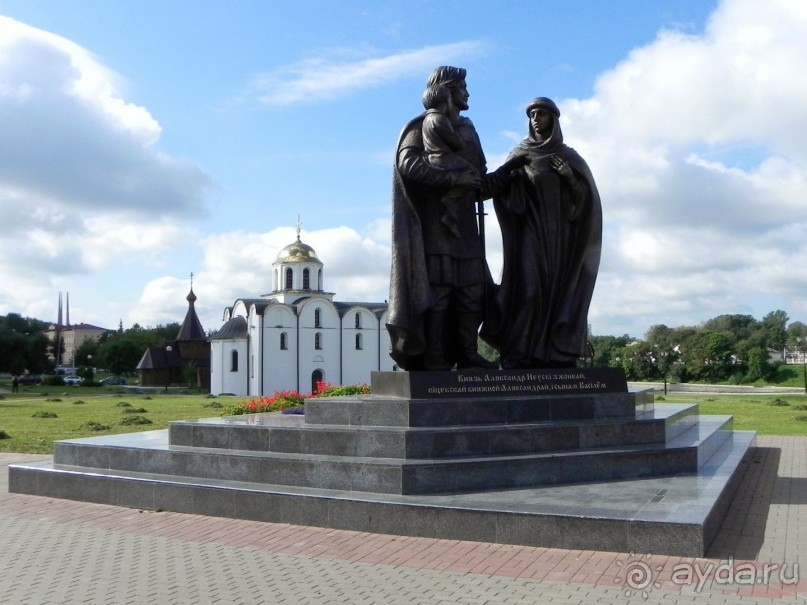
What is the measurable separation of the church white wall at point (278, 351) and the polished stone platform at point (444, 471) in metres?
49.9

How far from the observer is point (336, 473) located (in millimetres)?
7500

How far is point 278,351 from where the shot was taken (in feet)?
197

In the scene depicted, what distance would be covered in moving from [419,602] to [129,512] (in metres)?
4.26

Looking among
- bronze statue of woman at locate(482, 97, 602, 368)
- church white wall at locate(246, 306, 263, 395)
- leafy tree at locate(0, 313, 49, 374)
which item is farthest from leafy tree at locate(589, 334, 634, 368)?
leafy tree at locate(0, 313, 49, 374)

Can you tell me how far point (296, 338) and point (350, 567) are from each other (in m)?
55.2

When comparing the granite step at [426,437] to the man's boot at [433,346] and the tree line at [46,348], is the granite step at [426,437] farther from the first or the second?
the tree line at [46,348]

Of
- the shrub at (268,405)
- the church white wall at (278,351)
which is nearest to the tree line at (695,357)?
the church white wall at (278,351)

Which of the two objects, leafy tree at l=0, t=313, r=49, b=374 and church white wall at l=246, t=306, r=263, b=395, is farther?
leafy tree at l=0, t=313, r=49, b=374

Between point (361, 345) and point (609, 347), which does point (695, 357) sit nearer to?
point (609, 347)

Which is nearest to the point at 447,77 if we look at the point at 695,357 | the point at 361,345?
the point at 361,345

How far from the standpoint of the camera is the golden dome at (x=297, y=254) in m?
64.2

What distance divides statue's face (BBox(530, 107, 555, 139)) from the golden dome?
55.6m

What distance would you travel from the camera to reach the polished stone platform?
249 inches

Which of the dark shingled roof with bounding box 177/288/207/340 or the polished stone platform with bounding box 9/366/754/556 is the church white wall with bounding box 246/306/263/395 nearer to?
the dark shingled roof with bounding box 177/288/207/340
